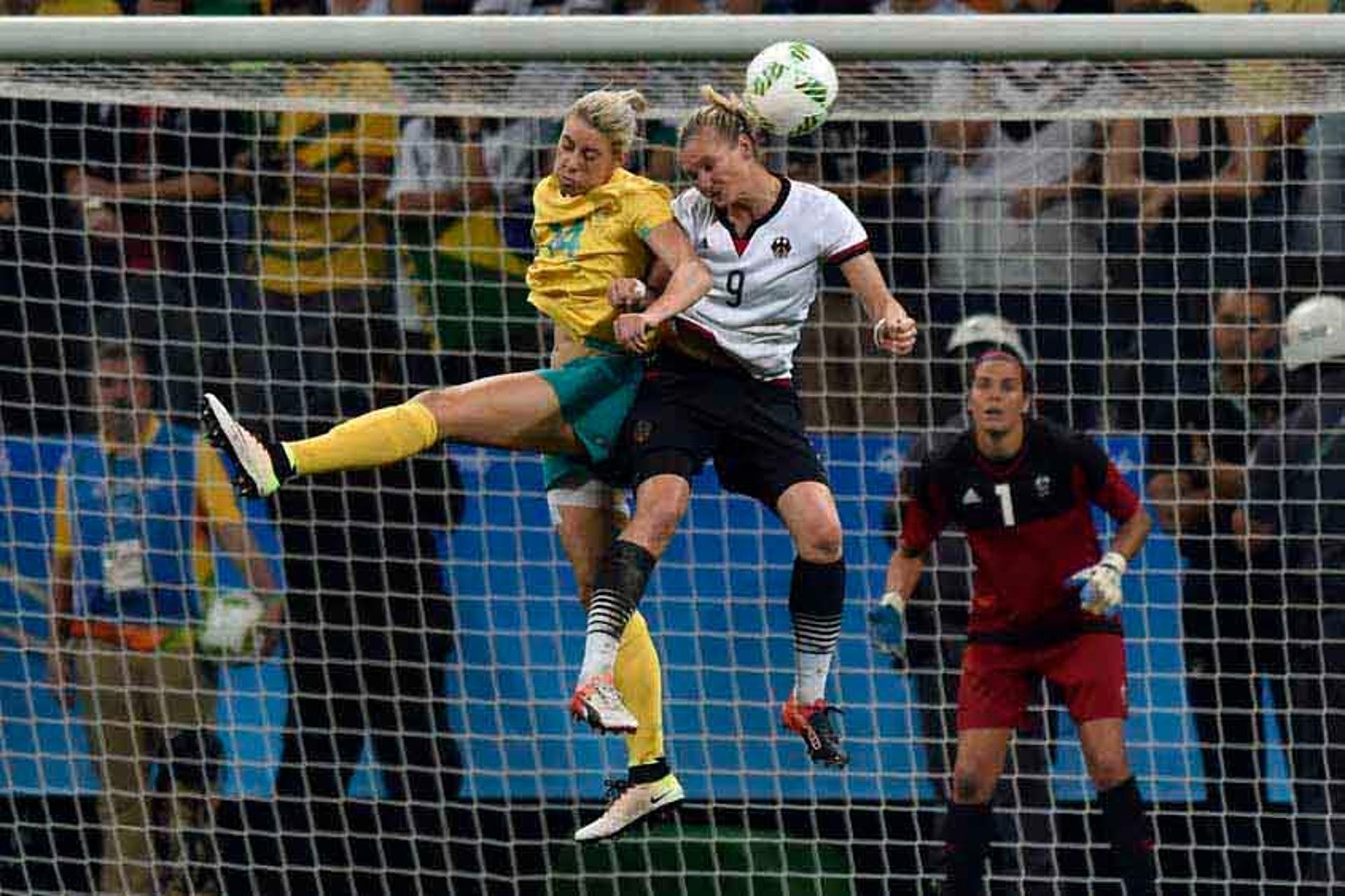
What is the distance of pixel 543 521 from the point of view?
8.95 meters

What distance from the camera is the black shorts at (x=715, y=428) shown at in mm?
Result: 6789

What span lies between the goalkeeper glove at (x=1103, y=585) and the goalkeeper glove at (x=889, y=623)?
1.92 ft

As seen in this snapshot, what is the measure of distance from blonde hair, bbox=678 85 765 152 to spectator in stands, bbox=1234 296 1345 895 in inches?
105

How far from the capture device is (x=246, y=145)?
9.10 m

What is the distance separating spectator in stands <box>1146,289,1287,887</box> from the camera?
28.6ft

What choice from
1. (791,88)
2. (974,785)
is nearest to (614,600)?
(791,88)

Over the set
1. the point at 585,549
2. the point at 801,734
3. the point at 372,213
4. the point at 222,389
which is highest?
the point at 372,213

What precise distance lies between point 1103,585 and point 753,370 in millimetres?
1718

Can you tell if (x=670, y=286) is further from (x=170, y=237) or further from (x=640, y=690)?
(x=170, y=237)

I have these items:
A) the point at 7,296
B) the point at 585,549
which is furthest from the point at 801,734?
the point at 7,296

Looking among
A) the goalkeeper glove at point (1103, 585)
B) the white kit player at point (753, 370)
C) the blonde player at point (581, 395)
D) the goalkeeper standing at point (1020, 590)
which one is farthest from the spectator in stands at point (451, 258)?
the goalkeeper glove at point (1103, 585)

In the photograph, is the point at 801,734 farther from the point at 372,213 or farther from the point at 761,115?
the point at 372,213

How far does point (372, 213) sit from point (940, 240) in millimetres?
1991

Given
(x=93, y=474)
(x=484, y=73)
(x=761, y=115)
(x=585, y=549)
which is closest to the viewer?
(x=761, y=115)
